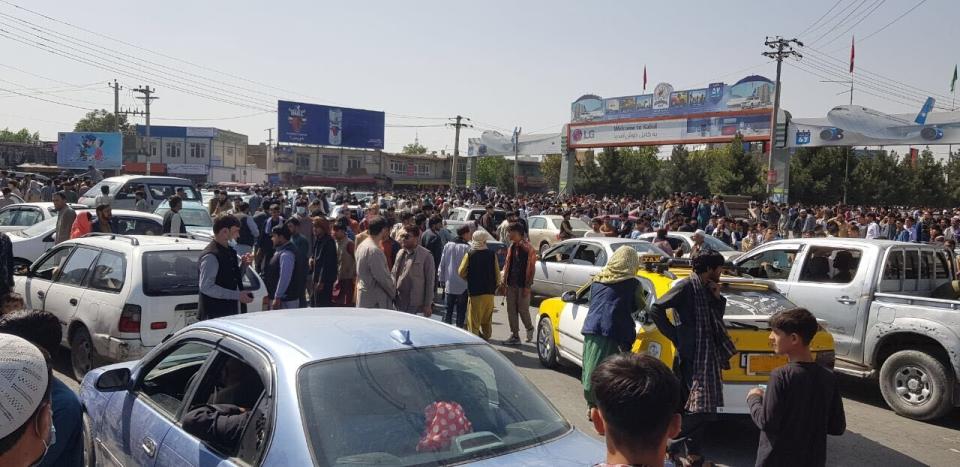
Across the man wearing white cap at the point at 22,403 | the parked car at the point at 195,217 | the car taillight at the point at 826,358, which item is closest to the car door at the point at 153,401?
the man wearing white cap at the point at 22,403

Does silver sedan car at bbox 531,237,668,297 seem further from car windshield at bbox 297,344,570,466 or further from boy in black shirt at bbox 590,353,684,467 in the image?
boy in black shirt at bbox 590,353,684,467

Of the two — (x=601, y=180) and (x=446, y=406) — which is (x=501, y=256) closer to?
(x=446, y=406)

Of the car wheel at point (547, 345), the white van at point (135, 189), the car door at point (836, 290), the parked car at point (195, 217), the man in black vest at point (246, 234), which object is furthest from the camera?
the white van at point (135, 189)

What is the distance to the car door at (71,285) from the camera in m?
7.69

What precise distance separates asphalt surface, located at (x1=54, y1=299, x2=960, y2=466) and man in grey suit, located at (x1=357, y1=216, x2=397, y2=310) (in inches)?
78.7

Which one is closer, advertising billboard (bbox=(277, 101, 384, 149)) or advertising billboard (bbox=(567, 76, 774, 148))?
advertising billboard (bbox=(567, 76, 774, 148))

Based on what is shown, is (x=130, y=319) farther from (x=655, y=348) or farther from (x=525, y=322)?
(x=525, y=322)

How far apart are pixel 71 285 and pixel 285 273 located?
7.21ft

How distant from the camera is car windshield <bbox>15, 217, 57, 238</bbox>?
13.2 meters

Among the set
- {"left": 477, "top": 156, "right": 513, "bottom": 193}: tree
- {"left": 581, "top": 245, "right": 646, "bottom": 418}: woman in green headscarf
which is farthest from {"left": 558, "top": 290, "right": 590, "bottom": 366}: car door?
{"left": 477, "top": 156, "right": 513, "bottom": 193}: tree

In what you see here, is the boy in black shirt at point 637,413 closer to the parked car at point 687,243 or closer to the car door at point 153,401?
the car door at point 153,401

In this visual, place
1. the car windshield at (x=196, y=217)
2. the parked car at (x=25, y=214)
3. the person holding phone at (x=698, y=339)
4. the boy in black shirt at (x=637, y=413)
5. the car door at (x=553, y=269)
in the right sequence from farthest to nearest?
the car windshield at (x=196, y=217) < the parked car at (x=25, y=214) < the car door at (x=553, y=269) < the person holding phone at (x=698, y=339) < the boy in black shirt at (x=637, y=413)

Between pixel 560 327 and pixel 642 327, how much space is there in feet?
6.95

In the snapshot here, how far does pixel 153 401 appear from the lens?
417 centimetres
